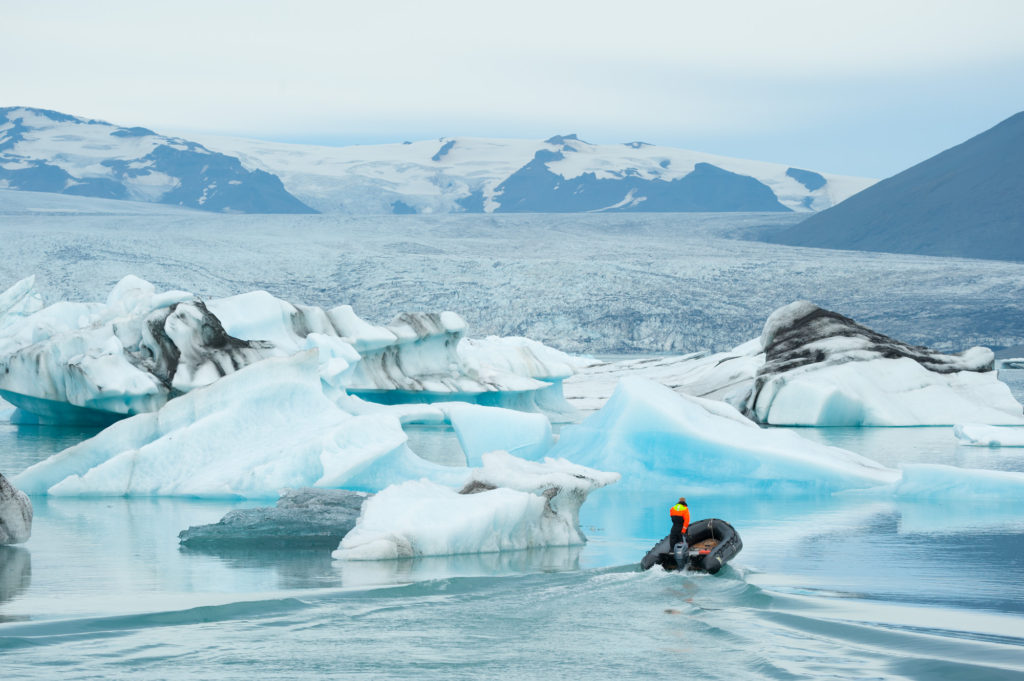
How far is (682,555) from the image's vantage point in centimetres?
518

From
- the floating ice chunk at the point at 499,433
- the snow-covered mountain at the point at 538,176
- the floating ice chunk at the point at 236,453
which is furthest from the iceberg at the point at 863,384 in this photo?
the snow-covered mountain at the point at 538,176

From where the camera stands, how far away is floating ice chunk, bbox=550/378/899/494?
852cm

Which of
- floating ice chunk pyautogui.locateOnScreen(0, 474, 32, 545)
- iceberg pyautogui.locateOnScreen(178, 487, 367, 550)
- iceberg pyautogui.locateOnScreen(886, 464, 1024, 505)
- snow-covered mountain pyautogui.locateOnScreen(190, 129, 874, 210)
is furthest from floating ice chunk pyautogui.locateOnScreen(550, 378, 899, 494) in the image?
snow-covered mountain pyautogui.locateOnScreen(190, 129, 874, 210)

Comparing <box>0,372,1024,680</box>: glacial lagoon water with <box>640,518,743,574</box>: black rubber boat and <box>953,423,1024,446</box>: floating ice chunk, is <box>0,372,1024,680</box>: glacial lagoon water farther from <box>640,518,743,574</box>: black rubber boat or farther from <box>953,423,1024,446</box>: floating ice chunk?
<box>953,423,1024,446</box>: floating ice chunk

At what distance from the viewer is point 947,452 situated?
11070 millimetres

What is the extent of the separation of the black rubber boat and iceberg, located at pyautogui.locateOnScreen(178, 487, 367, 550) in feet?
5.89

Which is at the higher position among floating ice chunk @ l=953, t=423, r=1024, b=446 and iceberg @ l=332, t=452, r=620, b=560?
iceberg @ l=332, t=452, r=620, b=560

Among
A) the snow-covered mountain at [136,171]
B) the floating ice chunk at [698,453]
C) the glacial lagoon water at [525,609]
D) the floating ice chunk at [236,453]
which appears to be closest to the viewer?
the glacial lagoon water at [525,609]

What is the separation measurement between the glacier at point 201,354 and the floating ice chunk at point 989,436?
18.2 ft

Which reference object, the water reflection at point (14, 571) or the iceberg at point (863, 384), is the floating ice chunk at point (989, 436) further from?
Answer: the water reflection at point (14, 571)

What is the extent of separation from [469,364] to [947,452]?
6.54 meters

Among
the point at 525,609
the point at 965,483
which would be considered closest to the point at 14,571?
the point at 525,609

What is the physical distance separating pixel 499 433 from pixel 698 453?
1.54 meters

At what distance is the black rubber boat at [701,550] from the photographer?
520 centimetres
